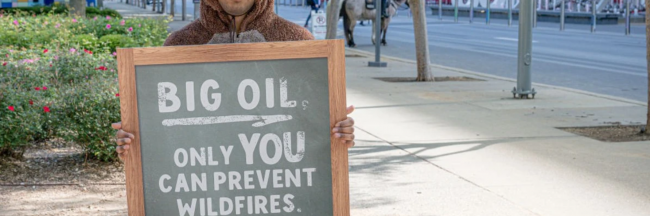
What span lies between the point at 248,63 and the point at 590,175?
4091mm

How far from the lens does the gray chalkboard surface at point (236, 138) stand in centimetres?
325

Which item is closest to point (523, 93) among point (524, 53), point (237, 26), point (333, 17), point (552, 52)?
point (524, 53)

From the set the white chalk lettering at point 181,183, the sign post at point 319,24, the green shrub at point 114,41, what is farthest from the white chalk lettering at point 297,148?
the sign post at point 319,24

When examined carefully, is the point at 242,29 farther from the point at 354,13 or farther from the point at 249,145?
the point at 354,13

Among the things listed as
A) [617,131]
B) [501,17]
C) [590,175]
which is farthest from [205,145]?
[501,17]

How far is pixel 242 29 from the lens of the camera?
141 inches

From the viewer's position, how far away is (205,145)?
3289mm

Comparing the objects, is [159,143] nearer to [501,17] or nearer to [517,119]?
[517,119]

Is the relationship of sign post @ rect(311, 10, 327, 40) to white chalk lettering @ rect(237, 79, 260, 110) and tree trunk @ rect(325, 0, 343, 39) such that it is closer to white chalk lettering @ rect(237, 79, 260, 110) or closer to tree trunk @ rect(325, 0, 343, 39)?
tree trunk @ rect(325, 0, 343, 39)

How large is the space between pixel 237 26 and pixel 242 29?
0.03 m

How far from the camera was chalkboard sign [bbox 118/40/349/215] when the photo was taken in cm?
323

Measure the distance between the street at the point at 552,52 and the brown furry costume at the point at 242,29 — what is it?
9.81 metres

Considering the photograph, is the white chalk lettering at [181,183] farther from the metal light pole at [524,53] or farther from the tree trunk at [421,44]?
the tree trunk at [421,44]

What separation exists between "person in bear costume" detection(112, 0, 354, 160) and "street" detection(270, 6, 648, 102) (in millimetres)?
9817
